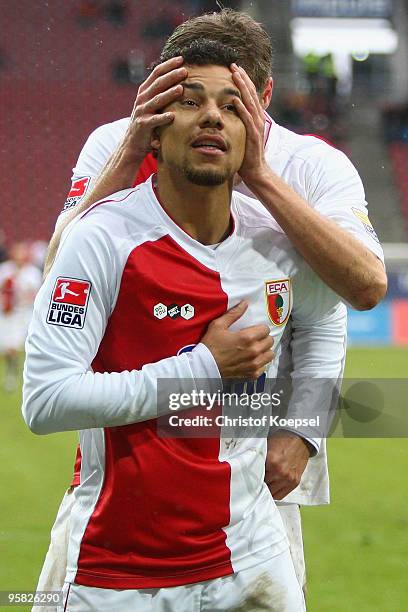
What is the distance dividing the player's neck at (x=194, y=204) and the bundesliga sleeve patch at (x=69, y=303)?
0.28 meters

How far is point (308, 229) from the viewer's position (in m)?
2.27

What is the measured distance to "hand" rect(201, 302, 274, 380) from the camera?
7.20 feet

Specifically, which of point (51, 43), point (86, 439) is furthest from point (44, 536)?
point (51, 43)

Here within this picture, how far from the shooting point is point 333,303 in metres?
2.51

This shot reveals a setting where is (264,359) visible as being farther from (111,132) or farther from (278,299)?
(111,132)

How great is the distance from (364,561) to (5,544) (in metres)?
1.97

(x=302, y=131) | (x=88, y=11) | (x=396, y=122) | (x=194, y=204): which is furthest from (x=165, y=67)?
(x=396, y=122)

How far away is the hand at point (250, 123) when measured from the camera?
224 centimetres

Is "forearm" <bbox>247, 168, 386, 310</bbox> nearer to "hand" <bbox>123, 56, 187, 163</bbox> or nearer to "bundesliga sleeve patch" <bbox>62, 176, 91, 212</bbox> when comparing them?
"hand" <bbox>123, 56, 187, 163</bbox>

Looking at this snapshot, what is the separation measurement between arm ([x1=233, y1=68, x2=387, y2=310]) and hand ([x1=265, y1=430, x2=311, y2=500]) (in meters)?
0.40

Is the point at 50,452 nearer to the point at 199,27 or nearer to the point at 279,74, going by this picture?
the point at 199,27

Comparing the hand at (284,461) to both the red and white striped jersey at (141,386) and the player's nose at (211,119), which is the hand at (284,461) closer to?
the red and white striped jersey at (141,386)

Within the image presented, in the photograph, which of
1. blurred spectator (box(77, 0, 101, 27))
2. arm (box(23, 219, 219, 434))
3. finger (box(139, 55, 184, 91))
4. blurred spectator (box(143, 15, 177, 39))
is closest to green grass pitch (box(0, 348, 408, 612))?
arm (box(23, 219, 219, 434))

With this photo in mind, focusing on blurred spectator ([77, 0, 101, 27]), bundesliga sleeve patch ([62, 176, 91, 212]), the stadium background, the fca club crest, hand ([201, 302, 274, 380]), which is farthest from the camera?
blurred spectator ([77, 0, 101, 27])
